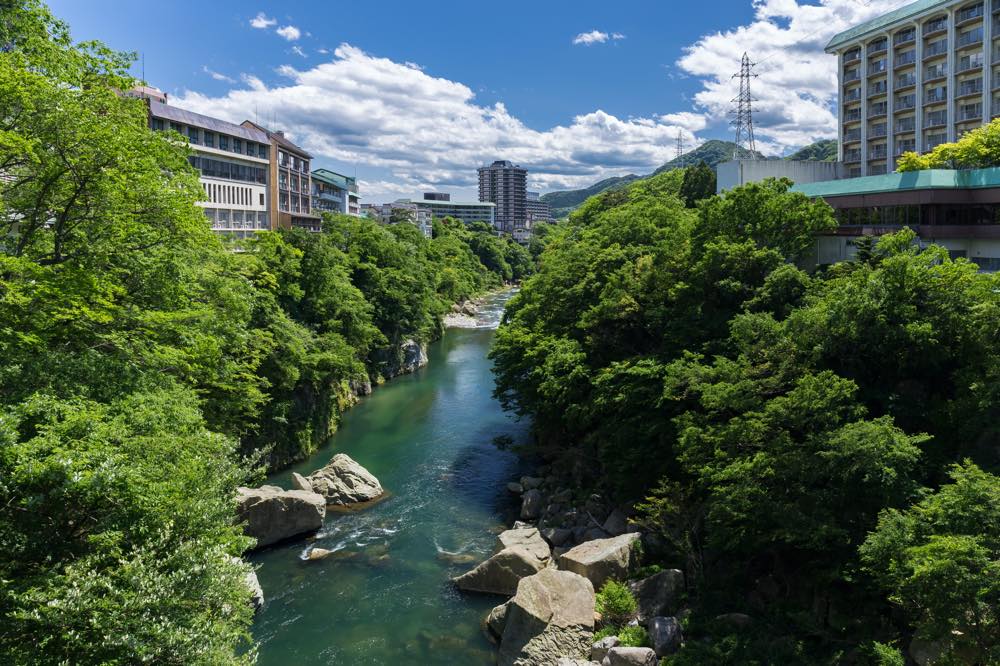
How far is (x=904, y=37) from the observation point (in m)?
55.3

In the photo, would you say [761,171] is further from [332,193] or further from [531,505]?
[332,193]

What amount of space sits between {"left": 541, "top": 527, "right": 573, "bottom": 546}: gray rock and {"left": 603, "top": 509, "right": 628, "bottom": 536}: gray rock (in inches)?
52.4

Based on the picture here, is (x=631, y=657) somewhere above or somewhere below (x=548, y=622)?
below

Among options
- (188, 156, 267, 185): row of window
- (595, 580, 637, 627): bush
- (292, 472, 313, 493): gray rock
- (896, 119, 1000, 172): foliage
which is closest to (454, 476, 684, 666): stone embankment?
(595, 580, 637, 627): bush

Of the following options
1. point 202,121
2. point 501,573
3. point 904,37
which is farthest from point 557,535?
point 904,37

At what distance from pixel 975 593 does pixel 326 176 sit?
8664 cm

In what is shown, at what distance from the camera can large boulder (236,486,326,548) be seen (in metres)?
23.4

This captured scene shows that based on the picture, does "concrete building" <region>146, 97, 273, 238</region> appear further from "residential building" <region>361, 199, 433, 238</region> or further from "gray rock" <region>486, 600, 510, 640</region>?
"residential building" <region>361, 199, 433, 238</region>

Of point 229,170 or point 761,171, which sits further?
point 229,170

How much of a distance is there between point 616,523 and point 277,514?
1188 centimetres

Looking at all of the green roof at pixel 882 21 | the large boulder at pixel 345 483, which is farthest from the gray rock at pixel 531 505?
the green roof at pixel 882 21

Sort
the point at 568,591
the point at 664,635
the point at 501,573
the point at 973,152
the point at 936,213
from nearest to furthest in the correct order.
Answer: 1. the point at 664,635
2. the point at 568,591
3. the point at 501,573
4. the point at 936,213
5. the point at 973,152

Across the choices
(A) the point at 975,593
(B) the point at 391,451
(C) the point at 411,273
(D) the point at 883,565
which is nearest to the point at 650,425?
(D) the point at 883,565

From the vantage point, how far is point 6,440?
9883 millimetres
